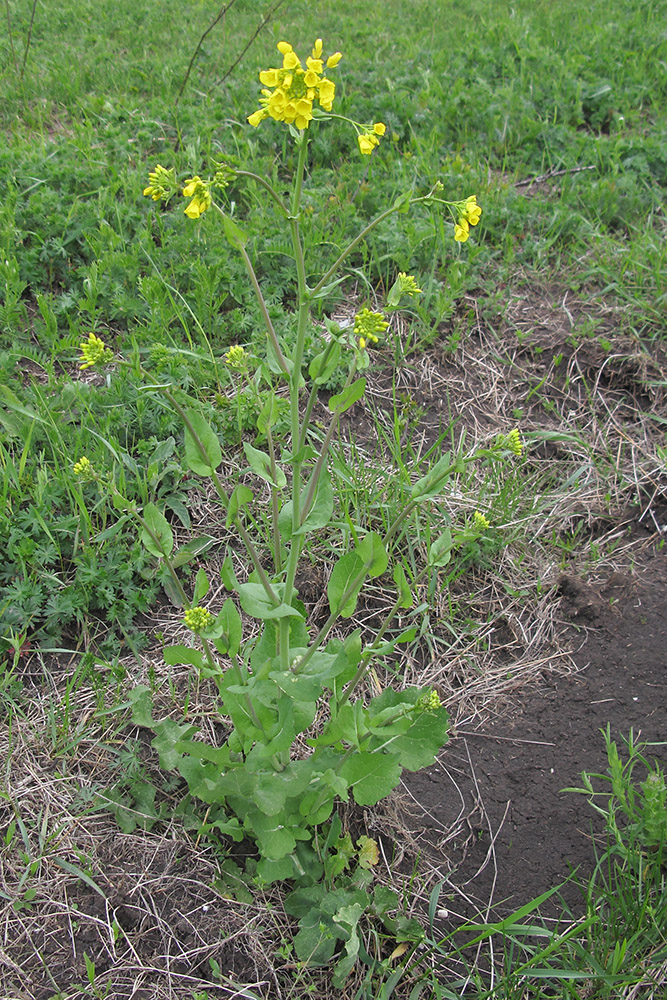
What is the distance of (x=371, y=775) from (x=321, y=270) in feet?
8.06

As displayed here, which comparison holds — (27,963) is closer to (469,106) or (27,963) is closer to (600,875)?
(600,875)

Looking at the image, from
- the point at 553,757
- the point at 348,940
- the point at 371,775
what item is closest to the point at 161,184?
the point at 371,775

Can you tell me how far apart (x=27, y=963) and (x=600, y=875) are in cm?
152

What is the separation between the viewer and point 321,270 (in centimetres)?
354

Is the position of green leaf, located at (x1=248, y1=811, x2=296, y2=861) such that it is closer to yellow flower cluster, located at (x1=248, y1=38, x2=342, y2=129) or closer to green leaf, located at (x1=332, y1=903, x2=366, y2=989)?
green leaf, located at (x1=332, y1=903, x2=366, y2=989)

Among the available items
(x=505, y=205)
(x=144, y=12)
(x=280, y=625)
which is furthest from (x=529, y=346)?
(x=144, y=12)

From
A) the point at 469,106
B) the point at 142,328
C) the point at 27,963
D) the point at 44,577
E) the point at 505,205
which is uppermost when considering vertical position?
the point at 469,106

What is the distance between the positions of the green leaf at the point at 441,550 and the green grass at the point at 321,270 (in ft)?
0.89

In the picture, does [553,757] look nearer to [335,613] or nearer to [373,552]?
[335,613]

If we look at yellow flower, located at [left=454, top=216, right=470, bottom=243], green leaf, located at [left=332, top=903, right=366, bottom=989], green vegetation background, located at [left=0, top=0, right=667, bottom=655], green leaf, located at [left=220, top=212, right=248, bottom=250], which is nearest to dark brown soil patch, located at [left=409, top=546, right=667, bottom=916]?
green leaf, located at [left=332, top=903, right=366, bottom=989]

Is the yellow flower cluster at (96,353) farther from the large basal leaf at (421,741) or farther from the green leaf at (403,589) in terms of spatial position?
the large basal leaf at (421,741)

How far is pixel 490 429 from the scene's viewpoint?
3305 mm

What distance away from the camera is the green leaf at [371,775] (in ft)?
6.07

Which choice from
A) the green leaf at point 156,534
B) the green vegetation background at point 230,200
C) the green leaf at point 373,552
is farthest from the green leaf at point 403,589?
the green vegetation background at point 230,200
